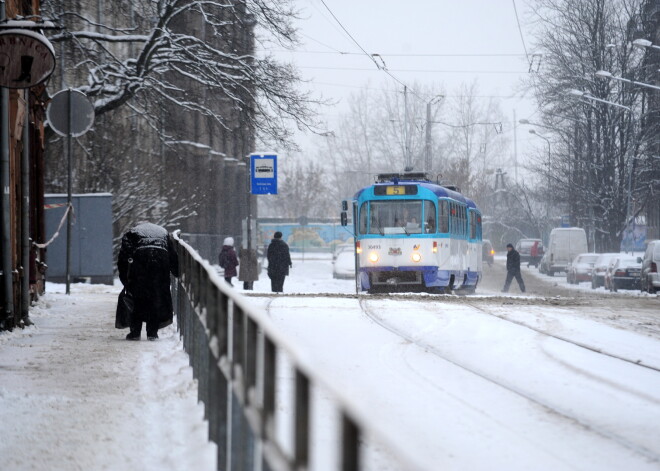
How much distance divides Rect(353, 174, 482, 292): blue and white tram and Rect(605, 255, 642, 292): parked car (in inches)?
484

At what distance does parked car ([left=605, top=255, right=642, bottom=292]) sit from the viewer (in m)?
38.7

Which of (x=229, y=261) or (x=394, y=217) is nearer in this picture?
(x=394, y=217)

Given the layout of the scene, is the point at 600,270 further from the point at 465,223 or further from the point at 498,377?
the point at 498,377

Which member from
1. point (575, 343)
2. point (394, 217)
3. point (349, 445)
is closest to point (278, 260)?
point (394, 217)

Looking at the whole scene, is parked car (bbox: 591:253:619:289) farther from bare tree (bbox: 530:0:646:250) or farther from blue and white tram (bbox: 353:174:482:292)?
blue and white tram (bbox: 353:174:482:292)

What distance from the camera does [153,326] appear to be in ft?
41.9

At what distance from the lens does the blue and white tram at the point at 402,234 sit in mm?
27594

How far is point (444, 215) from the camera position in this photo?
28328 millimetres

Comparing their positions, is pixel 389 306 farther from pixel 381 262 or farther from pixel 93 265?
pixel 93 265

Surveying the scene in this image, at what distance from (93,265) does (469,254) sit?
11296 mm

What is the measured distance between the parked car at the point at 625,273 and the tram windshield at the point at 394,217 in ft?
43.2

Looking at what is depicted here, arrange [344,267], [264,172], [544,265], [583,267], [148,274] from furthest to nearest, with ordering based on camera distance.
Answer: [544,265], [583,267], [344,267], [264,172], [148,274]

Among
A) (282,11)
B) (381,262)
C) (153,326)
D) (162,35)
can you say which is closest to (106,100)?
(162,35)

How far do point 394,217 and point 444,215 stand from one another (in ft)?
4.20
